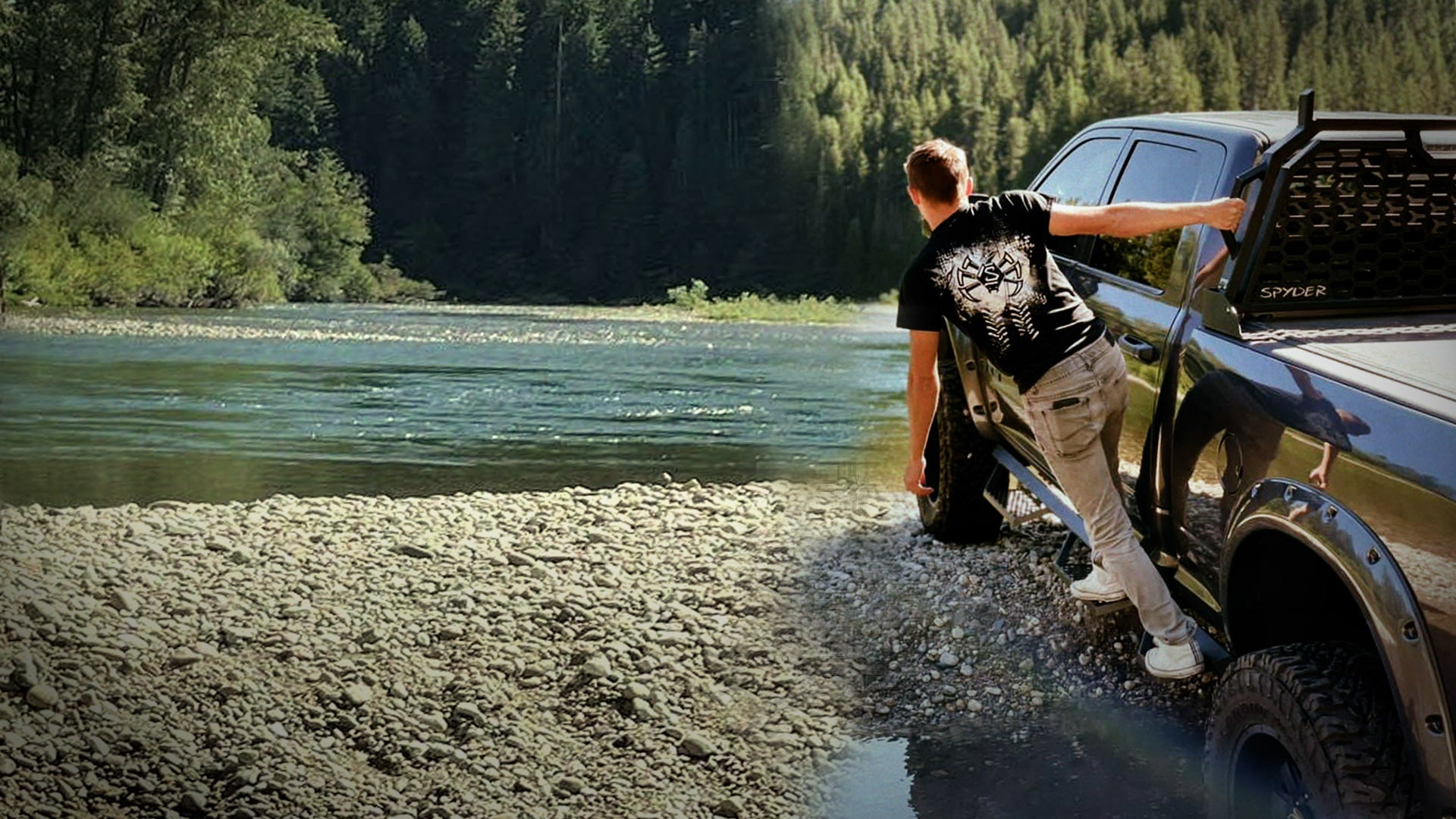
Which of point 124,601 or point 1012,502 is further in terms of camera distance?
point 124,601

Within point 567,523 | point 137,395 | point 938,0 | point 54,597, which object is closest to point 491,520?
point 567,523

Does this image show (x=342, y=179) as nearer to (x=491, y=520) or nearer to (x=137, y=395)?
(x=137, y=395)

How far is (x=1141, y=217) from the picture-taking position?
2.54 metres

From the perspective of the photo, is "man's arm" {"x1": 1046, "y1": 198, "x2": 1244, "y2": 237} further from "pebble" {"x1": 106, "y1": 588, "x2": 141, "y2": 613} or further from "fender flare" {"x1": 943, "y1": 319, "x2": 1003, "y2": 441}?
"pebble" {"x1": 106, "y1": 588, "x2": 141, "y2": 613}

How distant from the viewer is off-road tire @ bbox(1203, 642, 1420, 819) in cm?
180

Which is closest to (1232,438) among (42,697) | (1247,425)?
(1247,425)

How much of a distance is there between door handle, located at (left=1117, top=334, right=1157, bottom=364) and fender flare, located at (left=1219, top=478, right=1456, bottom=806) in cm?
63

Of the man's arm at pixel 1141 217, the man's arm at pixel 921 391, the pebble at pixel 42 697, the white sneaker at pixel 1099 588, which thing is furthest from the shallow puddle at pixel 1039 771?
the pebble at pixel 42 697

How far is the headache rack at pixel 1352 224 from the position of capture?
2.34 metres

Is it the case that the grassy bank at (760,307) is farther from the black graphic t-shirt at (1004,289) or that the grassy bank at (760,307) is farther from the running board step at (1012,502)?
the black graphic t-shirt at (1004,289)

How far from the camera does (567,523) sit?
5320 millimetres

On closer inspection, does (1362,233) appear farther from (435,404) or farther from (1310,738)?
(435,404)

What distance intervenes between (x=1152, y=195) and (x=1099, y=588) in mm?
707

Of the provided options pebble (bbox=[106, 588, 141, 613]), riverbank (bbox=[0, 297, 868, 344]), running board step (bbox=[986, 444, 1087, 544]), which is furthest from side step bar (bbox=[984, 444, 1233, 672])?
riverbank (bbox=[0, 297, 868, 344])
